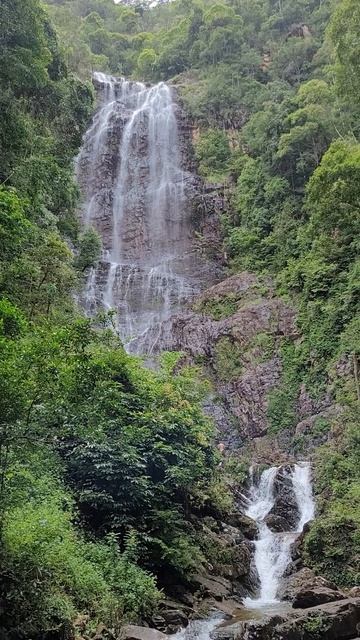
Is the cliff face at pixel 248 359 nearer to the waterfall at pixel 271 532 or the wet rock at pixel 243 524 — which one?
the waterfall at pixel 271 532

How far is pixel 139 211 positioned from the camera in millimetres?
32469

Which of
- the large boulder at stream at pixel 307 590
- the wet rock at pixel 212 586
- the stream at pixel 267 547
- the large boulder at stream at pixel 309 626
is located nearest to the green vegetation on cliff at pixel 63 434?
the wet rock at pixel 212 586

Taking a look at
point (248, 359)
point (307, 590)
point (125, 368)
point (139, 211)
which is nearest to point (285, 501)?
point (307, 590)

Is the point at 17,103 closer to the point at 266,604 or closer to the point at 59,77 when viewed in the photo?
the point at 59,77

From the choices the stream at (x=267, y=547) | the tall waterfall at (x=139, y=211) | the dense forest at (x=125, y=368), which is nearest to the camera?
the dense forest at (x=125, y=368)

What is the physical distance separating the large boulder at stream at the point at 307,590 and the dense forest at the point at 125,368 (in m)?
0.49

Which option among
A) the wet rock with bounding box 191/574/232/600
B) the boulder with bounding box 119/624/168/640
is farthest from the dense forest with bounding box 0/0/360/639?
the wet rock with bounding box 191/574/232/600

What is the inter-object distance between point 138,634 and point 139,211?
27.3m

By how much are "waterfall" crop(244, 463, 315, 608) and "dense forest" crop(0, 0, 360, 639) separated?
34.2 inches

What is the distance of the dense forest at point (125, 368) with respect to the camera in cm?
656

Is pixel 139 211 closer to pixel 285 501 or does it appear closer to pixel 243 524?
pixel 285 501

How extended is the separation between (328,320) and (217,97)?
22300 millimetres

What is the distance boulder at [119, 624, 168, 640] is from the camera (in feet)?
23.5

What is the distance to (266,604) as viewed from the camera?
1100cm
